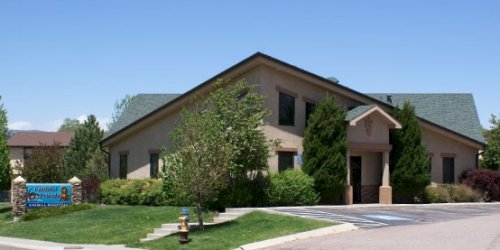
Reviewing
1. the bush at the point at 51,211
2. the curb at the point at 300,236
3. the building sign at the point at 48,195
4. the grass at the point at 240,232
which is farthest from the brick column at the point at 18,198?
the curb at the point at 300,236

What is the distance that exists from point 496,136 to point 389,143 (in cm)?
1395

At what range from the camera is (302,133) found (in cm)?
3244

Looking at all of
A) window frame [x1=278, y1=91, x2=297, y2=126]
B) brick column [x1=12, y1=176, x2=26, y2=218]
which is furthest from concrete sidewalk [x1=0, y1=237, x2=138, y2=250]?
window frame [x1=278, y1=91, x2=297, y2=126]

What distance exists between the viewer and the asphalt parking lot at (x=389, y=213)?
2334 cm

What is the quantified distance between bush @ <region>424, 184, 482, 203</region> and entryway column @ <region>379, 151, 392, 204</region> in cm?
233

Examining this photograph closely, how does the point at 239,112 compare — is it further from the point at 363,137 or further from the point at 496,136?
the point at 496,136

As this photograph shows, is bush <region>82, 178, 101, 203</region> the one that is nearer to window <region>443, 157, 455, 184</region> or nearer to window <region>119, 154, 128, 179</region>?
window <region>119, 154, 128, 179</region>

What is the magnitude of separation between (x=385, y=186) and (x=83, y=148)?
2270 centimetres

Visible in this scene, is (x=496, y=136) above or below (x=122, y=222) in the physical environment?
above

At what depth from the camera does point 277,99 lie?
105ft

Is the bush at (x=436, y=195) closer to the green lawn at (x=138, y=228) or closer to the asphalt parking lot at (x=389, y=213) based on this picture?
the asphalt parking lot at (x=389, y=213)

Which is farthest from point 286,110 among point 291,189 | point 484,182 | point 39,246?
point 39,246

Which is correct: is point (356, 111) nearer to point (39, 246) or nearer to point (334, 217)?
point (334, 217)

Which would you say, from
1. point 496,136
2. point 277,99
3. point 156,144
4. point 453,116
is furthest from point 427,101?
point 156,144
